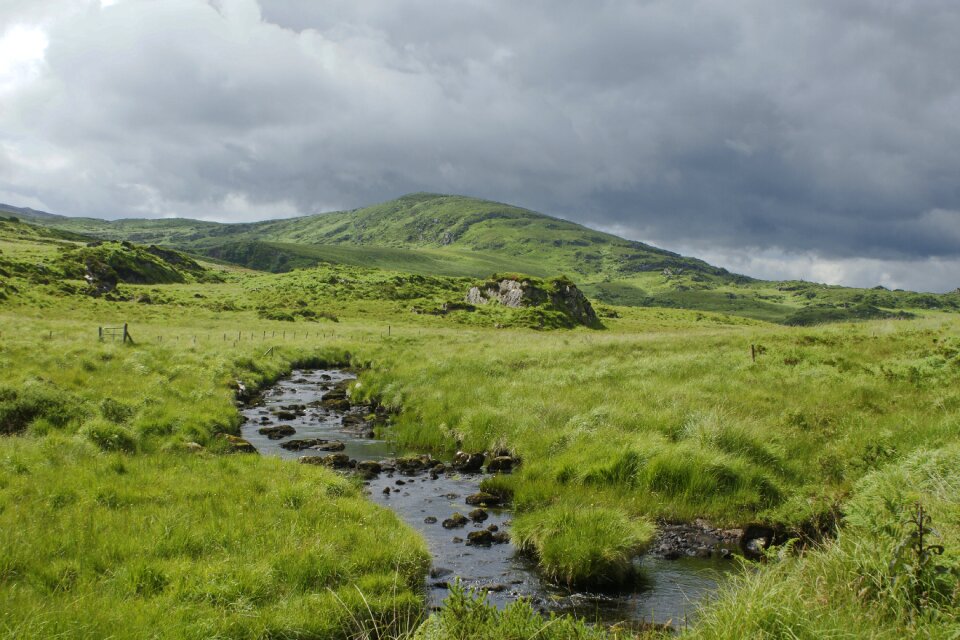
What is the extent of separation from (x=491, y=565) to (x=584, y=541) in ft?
6.31

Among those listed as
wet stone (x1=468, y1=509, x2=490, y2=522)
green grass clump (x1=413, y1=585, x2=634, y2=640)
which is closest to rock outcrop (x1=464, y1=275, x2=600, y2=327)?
wet stone (x1=468, y1=509, x2=490, y2=522)

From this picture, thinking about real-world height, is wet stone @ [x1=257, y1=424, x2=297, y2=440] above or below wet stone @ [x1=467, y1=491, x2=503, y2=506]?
below

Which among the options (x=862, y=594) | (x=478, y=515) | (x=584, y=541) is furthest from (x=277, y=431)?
(x=862, y=594)

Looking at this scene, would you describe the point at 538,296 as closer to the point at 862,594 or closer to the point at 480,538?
the point at 480,538

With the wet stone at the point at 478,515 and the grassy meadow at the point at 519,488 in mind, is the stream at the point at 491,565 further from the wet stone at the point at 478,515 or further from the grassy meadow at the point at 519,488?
the grassy meadow at the point at 519,488

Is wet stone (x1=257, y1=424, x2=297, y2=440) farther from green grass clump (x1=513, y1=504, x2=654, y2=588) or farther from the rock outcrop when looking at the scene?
the rock outcrop

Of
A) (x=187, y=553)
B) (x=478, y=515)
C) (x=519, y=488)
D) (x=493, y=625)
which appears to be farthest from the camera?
(x=519, y=488)

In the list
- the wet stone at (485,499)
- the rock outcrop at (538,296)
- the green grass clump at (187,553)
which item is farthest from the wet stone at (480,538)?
the rock outcrop at (538,296)

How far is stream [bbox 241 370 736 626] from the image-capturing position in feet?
30.0

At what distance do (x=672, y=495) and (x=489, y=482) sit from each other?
4842mm

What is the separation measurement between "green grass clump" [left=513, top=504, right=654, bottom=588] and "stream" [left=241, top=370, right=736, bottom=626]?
0.28 m

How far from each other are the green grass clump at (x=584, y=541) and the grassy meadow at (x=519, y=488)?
5cm

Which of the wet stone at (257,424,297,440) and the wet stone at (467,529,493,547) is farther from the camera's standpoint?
the wet stone at (257,424,297,440)

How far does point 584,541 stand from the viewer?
10289mm
